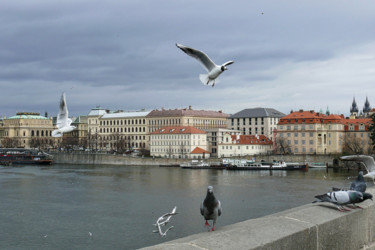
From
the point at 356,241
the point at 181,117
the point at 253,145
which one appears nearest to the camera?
the point at 356,241

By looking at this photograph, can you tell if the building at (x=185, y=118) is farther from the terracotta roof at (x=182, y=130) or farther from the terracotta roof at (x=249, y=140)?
the terracotta roof at (x=249, y=140)

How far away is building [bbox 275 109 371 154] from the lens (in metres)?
75.8

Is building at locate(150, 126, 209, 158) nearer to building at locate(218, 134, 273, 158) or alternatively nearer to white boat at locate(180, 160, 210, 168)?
building at locate(218, 134, 273, 158)

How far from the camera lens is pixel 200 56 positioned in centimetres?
588

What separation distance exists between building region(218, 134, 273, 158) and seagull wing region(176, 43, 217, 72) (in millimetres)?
73469

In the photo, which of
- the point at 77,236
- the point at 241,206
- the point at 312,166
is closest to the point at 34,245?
the point at 77,236

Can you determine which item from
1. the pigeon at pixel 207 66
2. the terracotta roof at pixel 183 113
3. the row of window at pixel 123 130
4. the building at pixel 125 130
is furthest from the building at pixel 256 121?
the pigeon at pixel 207 66

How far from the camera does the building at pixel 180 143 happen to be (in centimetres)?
8444

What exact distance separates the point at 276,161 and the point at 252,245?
2823 inches

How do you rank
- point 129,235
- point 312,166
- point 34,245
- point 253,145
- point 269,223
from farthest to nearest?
1. point 253,145
2. point 312,166
3. point 129,235
4. point 34,245
5. point 269,223

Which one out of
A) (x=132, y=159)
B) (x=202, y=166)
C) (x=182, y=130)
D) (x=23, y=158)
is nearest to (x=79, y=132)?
(x=23, y=158)

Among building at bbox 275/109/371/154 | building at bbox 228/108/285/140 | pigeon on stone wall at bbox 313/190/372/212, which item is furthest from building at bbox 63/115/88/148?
pigeon on stone wall at bbox 313/190/372/212

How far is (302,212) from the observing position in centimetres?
434

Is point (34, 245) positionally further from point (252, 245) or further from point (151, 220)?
point (252, 245)
